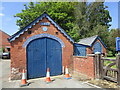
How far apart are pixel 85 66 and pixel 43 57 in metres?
3.54

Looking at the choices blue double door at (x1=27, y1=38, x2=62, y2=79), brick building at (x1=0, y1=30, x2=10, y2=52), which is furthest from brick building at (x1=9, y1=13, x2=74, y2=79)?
brick building at (x1=0, y1=30, x2=10, y2=52)

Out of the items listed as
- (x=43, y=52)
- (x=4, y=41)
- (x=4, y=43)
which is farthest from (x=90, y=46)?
(x=4, y=41)

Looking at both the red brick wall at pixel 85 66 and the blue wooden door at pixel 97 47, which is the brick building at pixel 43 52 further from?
the blue wooden door at pixel 97 47

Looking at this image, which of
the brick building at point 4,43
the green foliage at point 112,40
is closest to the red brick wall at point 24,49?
the green foliage at point 112,40

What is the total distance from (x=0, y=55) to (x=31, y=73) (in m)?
19.9

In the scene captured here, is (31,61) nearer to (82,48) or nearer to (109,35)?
(82,48)

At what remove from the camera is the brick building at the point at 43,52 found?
7465 mm

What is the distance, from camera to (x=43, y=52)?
8.20 meters

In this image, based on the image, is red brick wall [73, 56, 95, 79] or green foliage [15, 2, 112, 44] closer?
red brick wall [73, 56, 95, 79]

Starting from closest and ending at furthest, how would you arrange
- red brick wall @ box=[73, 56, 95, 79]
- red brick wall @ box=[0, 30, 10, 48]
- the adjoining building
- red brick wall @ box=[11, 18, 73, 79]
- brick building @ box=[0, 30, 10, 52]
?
red brick wall @ box=[73, 56, 95, 79], red brick wall @ box=[11, 18, 73, 79], the adjoining building, brick building @ box=[0, 30, 10, 52], red brick wall @ box=[0, 30, 10, 48]

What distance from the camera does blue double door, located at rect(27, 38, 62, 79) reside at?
783cm

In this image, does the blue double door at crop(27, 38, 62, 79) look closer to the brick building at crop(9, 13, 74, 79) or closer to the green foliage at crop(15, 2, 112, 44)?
the brick building at crop(9, 13, 74, 79)

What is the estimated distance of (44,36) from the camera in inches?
324

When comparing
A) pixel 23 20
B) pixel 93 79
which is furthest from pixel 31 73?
pixel 23 20
